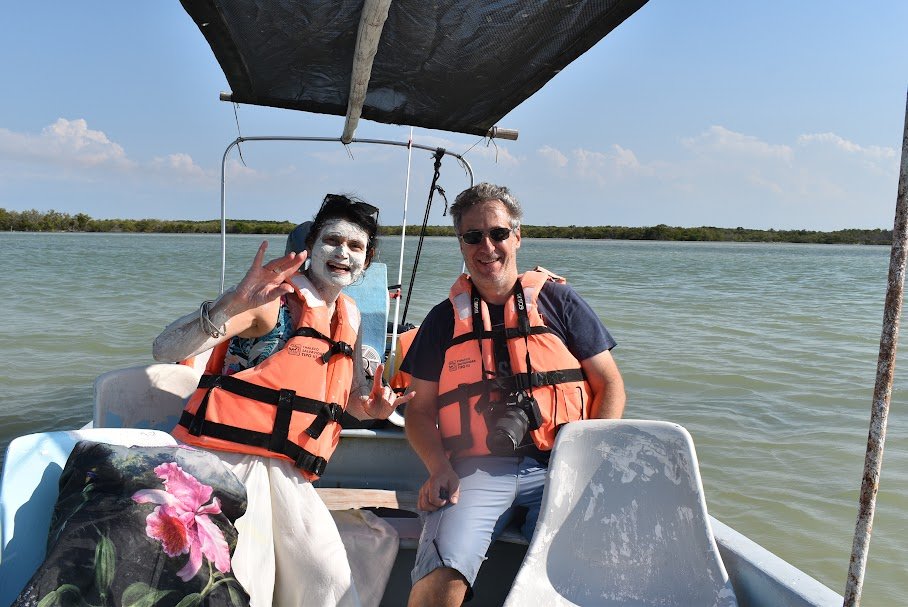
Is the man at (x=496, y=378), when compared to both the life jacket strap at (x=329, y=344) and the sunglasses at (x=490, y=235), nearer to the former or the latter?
the sunglasses at (x=490, y=235)

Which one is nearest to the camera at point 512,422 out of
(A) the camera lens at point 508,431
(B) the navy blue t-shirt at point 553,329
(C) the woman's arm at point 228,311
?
(A) the camera lens at point 508,431

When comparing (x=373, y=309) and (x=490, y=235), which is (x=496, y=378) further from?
(x=373, y=309)

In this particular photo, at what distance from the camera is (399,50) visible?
9.58 ft

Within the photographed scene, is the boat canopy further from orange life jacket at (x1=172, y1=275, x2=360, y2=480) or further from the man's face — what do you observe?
orange life jacket at (x1=172, y1=275, x2=360, y2=480)

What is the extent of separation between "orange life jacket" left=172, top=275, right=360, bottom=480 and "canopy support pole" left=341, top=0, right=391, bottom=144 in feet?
2.99

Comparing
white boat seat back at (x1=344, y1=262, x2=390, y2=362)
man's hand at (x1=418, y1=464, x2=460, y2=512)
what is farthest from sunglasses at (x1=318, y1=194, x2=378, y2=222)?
white boat seat back at (x1=344, y1=262, x2=390, y2=362)

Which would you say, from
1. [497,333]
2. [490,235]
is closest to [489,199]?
[490,235]

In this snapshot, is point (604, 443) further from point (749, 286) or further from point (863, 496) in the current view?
point (749, 286)

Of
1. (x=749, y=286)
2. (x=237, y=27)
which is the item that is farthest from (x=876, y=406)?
(x=749, y=286)

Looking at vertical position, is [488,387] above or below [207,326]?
below

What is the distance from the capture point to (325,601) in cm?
197

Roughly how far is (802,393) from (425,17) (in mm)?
5662

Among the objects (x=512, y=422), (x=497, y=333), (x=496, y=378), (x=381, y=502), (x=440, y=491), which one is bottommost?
(x=381, y=502)

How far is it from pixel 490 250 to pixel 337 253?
514 millimetres
